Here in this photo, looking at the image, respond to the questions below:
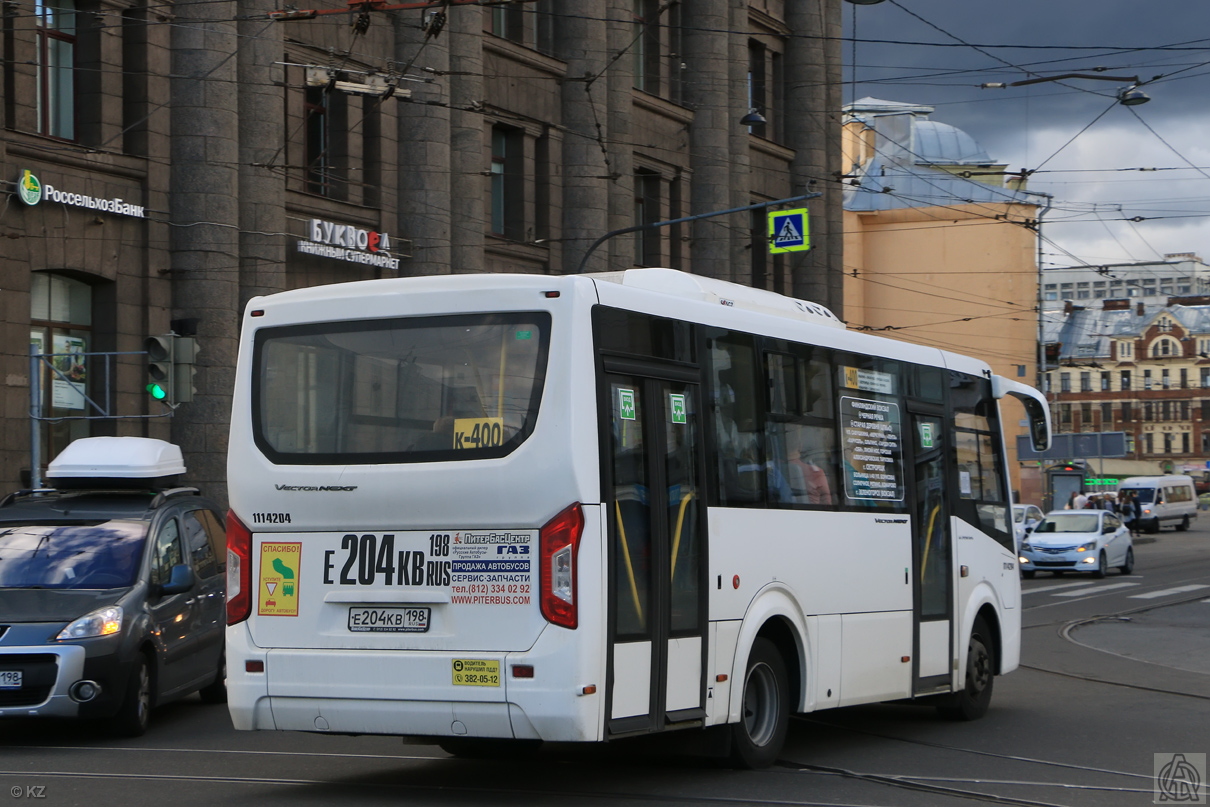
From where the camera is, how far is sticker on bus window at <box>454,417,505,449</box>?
8.27 metres

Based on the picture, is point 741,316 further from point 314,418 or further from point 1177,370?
point 1177,370

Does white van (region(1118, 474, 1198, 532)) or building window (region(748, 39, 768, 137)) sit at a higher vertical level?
building window (region(748, 39, 768, 137))

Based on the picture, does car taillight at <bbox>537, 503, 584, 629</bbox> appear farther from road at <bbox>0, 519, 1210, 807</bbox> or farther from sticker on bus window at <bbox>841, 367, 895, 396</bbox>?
sticker on bus window at <bbox>841, 367, 895, 396</bbox>

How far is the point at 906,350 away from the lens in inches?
473

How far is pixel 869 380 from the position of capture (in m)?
11.3

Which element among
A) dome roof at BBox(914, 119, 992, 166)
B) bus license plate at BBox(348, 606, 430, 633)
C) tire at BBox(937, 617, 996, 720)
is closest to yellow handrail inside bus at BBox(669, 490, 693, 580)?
bus license plate at BBox(348, 606, 430, 633)

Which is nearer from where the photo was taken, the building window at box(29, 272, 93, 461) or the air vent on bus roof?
the air vent on bus roof

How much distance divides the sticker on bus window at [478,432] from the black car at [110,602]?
4.23 meters

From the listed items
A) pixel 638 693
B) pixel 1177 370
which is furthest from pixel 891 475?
pixel 1177 370

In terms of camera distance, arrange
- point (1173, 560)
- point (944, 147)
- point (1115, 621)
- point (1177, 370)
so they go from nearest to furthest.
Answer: point (1115, 621)
point (1173, 560)
point (944, 147)
point (1177, 370)

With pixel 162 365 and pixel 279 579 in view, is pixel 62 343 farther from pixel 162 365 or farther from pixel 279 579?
pixel 279 579

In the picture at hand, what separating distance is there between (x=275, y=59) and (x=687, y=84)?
50.4 feet

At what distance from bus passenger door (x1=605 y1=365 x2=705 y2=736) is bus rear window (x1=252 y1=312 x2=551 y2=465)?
0.51 metres

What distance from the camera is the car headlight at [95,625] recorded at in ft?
37.0
